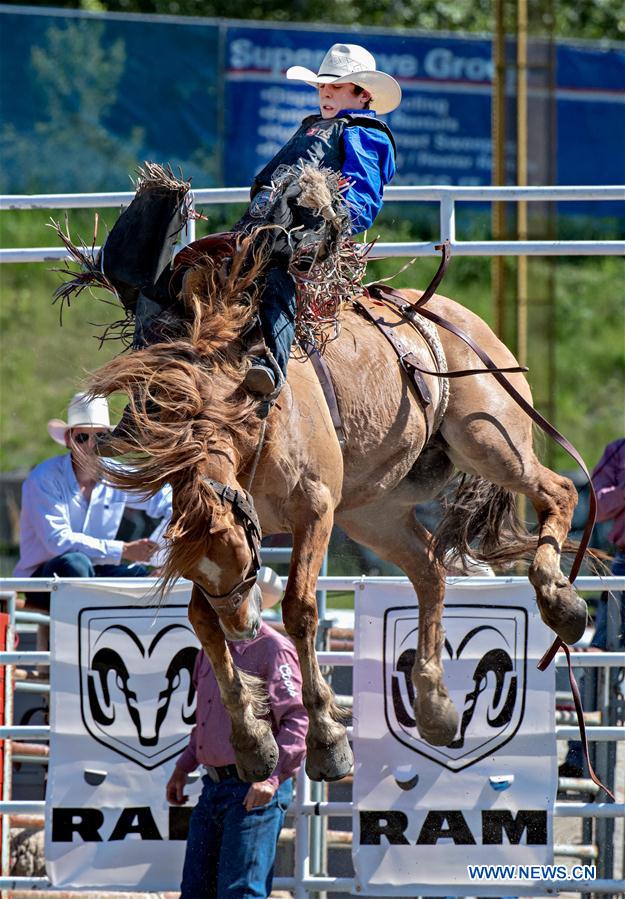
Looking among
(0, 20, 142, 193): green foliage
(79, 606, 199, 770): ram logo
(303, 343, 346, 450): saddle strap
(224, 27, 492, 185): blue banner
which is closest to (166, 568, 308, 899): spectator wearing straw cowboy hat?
(79, 606, 199, 770): ram logo

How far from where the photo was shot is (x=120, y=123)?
17500 mm

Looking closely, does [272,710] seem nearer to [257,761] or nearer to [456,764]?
[257,761]

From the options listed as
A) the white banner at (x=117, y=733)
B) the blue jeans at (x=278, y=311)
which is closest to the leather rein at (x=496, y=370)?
the blue jeans at (x=278, y=311)

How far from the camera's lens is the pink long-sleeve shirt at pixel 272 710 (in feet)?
16.5

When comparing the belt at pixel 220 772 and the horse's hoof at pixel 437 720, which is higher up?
the horse's hoof at pixel 437 720

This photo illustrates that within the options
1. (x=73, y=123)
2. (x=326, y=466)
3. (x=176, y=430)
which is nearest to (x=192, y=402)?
(x=176, y=430)

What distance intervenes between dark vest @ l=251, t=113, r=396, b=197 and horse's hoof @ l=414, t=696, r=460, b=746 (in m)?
2.10

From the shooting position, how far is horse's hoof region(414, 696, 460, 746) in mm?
5188

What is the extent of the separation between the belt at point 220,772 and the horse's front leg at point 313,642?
589mm

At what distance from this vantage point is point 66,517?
6.46 metres

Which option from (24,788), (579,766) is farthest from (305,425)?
(24,788)

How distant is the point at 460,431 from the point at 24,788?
333cm

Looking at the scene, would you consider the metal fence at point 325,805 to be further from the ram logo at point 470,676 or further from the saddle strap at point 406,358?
the saddle strap at point 406,358

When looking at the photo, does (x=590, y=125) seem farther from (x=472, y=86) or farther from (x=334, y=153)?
(x=334, y=153)
